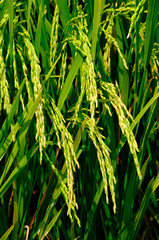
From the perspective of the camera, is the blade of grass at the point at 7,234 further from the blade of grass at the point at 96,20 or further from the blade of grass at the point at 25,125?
the blade of grass at the point at 96,20

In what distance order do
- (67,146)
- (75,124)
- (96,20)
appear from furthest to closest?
(75,124) < (96,20) < (67,146)

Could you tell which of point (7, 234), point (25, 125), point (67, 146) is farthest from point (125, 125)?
point (7, 234)

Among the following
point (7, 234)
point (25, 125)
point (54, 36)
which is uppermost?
point (54, 36)

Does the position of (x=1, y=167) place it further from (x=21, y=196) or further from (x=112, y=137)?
(x=112, y=137)

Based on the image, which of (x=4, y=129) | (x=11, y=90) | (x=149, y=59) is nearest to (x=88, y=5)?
(x=149, y=59)

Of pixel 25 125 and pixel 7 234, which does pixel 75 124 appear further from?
pixel 7 234

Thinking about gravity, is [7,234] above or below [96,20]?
below

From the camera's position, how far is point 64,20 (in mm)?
1188

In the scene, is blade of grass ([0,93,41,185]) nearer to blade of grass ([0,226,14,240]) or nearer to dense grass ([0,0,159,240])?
dense grass ([0,0,159,240])

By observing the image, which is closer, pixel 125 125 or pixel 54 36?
pixel 125 125

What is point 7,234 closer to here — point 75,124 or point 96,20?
point 75,124

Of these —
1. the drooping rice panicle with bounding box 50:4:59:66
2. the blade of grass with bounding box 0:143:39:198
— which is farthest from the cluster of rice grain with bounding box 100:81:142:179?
the blade of grass with bounding box 0:143:39:198

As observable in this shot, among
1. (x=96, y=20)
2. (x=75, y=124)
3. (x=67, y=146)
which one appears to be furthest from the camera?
(x=75, y=124)

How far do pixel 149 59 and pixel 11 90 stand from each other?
486mm
